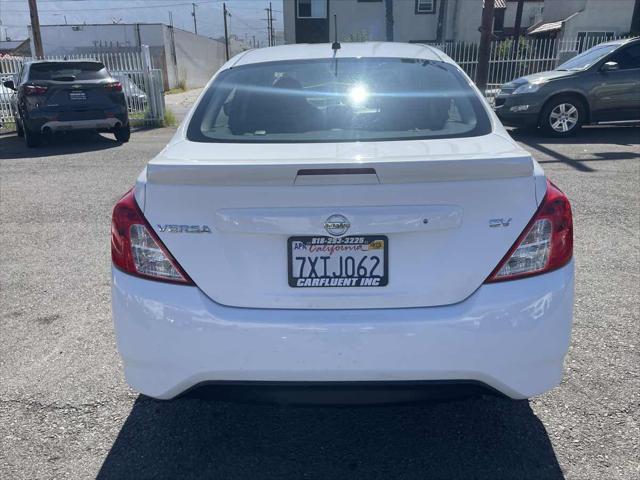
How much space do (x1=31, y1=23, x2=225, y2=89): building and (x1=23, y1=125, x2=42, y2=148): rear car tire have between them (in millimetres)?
30545

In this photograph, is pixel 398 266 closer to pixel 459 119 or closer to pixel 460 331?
pixel 460 331

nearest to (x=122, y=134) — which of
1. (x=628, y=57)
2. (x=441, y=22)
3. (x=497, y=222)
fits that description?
(x=628, y=57)

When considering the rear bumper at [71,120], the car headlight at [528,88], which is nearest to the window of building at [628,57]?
the car headlight at [528,88]

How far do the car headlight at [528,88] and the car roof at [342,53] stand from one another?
26.6 feet

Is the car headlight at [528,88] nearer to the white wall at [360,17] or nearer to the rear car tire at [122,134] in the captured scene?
the rear car tire at [122,134]

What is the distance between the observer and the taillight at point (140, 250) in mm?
2135

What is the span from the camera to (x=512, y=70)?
17094 millimetres

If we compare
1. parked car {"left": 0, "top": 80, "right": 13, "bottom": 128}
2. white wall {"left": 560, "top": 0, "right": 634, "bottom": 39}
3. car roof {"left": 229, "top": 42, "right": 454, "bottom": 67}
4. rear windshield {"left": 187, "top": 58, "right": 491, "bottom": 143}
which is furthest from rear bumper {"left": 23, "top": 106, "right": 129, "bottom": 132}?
white wall {"left": 560, "top": 0, "right": 634, "bottom": 39}

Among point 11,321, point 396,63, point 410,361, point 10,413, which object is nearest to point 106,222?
point 11,321

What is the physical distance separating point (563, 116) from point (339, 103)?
9407mm

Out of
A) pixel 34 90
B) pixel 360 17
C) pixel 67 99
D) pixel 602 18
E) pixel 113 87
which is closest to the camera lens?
pixel 34 90

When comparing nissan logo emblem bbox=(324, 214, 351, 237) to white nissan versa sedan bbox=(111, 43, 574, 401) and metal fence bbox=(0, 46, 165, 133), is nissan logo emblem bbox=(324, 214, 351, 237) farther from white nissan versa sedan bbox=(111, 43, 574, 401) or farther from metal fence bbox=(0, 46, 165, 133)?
metal fence bbox=(0, 46, 165, 133)

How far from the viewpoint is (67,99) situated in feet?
35.5

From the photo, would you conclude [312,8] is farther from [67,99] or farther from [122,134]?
[67,99]
